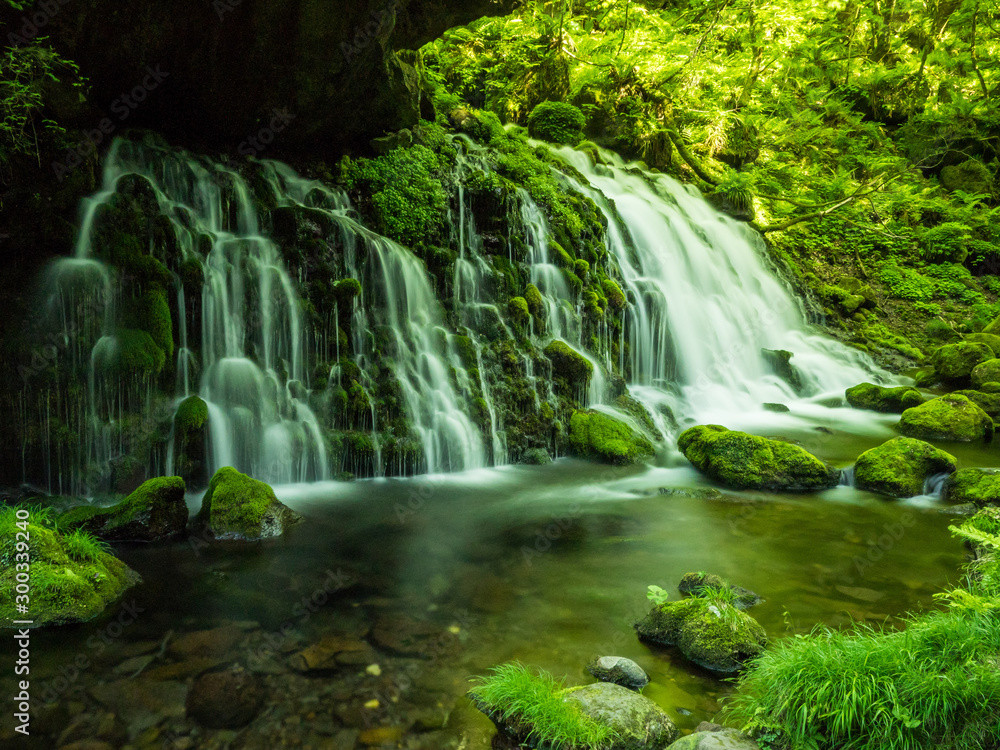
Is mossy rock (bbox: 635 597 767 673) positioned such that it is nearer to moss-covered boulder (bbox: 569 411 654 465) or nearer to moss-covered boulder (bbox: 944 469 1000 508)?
moss-covered boulder (bbox: 944 469 1000 508)

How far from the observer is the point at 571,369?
35.2 ft

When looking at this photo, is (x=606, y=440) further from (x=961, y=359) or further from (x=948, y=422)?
(x=961, y=359)

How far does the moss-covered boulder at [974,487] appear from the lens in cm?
745

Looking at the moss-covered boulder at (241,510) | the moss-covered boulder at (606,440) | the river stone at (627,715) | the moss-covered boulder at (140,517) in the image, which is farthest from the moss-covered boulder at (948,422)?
the moss-covered boulder at (140,517)

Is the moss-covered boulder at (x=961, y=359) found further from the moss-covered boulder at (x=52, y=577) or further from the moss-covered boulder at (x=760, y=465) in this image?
the moss-covered boulder at (x=52, y=577)

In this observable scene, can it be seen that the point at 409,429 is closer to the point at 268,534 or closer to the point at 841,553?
the point at 268,534

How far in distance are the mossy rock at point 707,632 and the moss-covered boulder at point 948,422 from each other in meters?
9.04

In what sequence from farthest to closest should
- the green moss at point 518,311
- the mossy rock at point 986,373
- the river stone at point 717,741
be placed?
the mossy rock at point 986,373
the green moss at point 518,311
the river stone at point 717,741

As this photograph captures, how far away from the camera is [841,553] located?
6.33 metres

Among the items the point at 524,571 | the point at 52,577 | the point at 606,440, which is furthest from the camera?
the point at 606,440

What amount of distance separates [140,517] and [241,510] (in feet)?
2.98

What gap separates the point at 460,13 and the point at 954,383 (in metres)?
13.6
